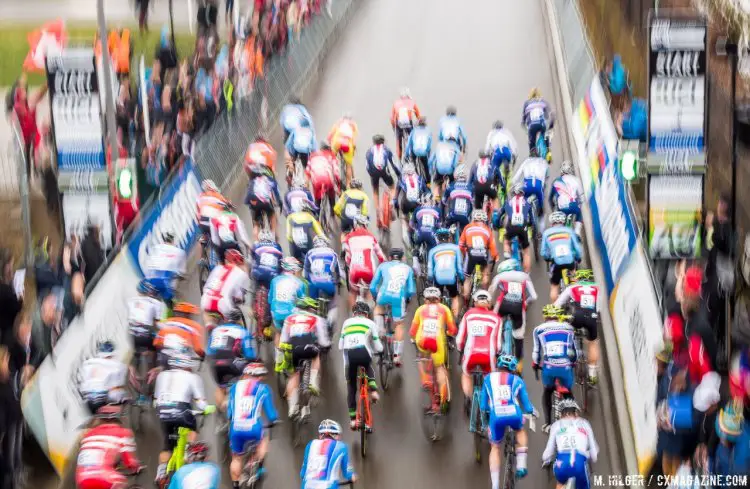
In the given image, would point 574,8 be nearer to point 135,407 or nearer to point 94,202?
point 94,202

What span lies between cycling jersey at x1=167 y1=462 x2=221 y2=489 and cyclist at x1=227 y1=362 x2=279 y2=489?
150cm

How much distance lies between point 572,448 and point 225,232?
6371 millimetres

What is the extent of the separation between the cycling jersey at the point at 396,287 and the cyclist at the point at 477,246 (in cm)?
129

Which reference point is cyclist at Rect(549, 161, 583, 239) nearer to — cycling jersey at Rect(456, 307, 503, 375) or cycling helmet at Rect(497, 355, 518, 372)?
cycling jersey at Rect(456, 307, 503, 375)

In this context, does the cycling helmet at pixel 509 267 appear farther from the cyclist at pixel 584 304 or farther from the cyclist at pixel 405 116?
the cyclist at pixel 405 116

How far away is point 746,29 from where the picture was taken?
17.5 m

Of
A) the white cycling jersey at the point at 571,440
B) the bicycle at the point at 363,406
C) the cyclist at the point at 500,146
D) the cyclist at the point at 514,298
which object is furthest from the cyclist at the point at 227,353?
the cyclist at the point at 500,146

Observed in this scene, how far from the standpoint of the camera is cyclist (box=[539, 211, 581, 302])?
14.2 m

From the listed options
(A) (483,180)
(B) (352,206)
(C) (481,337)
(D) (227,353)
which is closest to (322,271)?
(B) (352,206)

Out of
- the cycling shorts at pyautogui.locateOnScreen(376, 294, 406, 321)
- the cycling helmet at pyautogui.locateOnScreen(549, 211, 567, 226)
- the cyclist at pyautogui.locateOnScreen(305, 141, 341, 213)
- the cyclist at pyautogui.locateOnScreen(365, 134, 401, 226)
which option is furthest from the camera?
the cyclist at pyautogui.locateOnScreen(365, 134, 401, 226)

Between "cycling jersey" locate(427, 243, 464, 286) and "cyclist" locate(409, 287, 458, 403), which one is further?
"cycling jersey" locate(427, 243, 464, 286)

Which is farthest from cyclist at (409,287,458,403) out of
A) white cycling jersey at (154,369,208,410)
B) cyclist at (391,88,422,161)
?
cyclist at (391,88,422,161)

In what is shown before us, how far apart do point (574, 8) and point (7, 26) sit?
17.8m

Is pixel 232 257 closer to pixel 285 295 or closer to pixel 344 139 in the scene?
pixel 285 295
